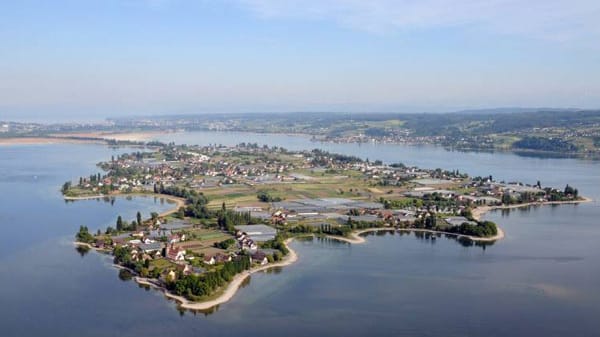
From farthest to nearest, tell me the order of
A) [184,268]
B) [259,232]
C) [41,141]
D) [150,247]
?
[41,141], [259,232], [150,247], [184,268]

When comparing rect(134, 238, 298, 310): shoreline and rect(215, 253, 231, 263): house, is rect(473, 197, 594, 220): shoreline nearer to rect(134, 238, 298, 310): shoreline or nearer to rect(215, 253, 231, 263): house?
rect(134, 238, 298, 310): shoreline

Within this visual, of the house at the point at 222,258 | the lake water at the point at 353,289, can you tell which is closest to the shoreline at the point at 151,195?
the lake water at the point at 353,289

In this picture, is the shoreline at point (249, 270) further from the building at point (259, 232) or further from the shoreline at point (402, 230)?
the building at point (259, 232)

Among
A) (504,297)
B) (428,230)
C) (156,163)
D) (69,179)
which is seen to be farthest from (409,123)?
(504,297)

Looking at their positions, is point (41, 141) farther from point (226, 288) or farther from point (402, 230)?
point (226, 288)

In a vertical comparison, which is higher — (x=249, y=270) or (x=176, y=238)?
Answer: (x=176, y=238)

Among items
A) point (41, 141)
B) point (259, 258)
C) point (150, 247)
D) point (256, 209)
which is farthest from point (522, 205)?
point (41, 141)
